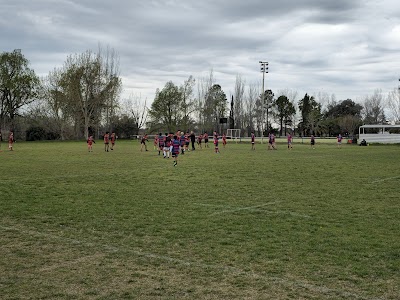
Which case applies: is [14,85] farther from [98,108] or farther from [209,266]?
[209,266]

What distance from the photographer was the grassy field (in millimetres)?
5762

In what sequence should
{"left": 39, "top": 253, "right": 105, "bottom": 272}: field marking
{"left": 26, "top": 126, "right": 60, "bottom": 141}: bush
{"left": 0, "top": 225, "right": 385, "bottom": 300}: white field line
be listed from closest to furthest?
{"left": 0, "top": 225, "right": 385, "bottom": 300}: white field line, {"left": 39, "top": 253, "right": 105, "bottom": 272}: field marking, {"left": 26, "top": 126, "right": 60, "bottom": 141}: bush

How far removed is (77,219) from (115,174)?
9671 millimetres

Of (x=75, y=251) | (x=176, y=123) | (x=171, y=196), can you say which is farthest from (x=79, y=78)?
(x=75, y=251)

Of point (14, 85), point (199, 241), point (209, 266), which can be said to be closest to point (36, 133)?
point (14, 85)

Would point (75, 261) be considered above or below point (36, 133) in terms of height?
below

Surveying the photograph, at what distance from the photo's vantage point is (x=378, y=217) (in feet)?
34.0

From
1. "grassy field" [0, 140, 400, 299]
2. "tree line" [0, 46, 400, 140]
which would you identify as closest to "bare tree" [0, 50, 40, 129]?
"tree line" [0, 46, 400, 140]

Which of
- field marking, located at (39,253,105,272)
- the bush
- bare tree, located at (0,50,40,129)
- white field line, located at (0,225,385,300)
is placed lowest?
field marking, located at (39,253,105,272)

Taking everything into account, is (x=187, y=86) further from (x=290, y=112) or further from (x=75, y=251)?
(x=75, y=251)

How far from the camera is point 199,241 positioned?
321 inches

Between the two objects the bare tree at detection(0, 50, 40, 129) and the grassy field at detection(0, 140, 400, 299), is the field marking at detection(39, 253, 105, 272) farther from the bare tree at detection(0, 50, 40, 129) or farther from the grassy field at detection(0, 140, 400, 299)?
the bare tree at detection(0, 50, 40, 129)

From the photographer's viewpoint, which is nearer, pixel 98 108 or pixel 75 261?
pixel 75 261

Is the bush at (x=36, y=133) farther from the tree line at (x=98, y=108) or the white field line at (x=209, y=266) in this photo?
the white field line at (x=209, y=266)
